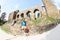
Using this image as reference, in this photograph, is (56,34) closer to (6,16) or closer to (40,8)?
(40,8)

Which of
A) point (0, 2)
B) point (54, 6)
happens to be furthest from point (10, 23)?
point (54, 6)

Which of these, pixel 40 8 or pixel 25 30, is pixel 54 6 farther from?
pixel 25 30

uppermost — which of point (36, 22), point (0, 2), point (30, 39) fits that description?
point (0, 2)

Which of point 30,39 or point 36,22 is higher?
point 36,22

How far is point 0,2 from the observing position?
3.09 m

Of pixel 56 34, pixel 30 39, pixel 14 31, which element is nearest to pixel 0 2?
pixel 14 31

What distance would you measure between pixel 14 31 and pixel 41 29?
337 millimetres

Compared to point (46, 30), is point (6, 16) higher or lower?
higher

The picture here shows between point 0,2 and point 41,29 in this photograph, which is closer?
point 41,29

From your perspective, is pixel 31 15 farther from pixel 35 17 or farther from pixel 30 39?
pixel 30 39

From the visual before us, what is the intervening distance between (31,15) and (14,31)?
0.94ft

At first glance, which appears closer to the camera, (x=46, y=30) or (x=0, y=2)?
(x=46, y=30)

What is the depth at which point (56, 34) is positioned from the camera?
2881mm

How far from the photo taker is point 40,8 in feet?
9.64
